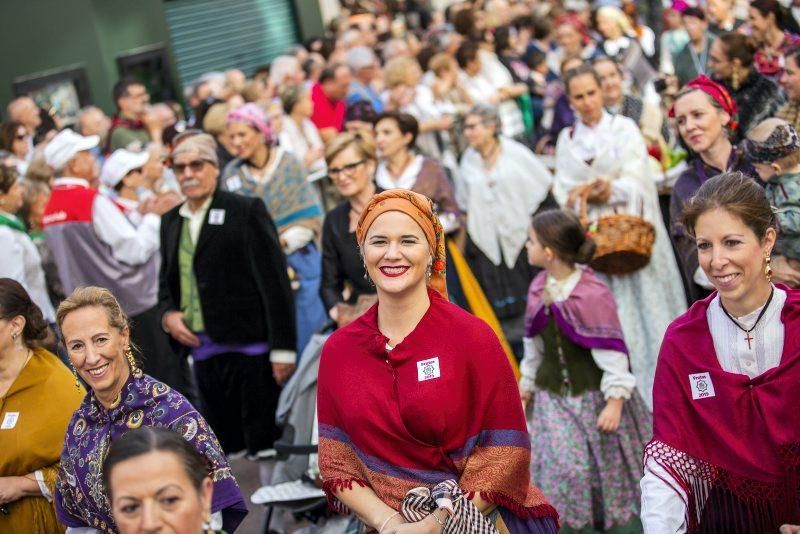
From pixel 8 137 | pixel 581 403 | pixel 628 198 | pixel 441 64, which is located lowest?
pixel 581 403

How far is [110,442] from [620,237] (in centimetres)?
323

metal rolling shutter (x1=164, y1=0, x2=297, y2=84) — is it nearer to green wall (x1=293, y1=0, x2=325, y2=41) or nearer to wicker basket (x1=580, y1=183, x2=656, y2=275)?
green wall (x1=293, y1=0, x2=325, y2=41)

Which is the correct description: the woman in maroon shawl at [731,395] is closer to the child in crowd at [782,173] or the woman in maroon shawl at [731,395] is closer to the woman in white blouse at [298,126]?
the child in crowd at [782,173]

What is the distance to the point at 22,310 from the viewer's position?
4051mm

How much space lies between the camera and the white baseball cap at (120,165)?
24.7 feet

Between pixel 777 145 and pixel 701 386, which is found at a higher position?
pixel 777 145

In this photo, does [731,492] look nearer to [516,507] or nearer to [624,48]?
[516,507]

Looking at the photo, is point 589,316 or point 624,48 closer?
point 589,316

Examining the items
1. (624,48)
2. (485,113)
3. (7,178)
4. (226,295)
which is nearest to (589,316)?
(226,295)

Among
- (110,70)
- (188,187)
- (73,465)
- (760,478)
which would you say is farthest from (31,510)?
(110,70)

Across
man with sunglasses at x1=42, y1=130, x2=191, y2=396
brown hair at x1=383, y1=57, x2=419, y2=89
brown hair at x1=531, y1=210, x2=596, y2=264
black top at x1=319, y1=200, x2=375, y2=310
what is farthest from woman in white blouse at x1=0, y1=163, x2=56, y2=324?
brown hair at x1=383, y1=57, x2=419, y2=89

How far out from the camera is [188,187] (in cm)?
558

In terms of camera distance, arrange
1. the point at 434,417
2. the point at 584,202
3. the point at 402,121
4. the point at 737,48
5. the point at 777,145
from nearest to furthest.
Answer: the point at 434,417 → the point at 777,145 → the point at 584,202 → the point at 737,48 → the point at 402,121

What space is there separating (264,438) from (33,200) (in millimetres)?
2510
